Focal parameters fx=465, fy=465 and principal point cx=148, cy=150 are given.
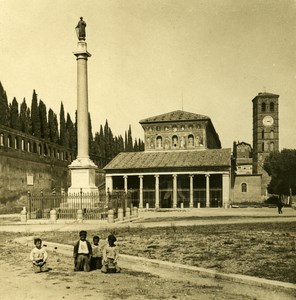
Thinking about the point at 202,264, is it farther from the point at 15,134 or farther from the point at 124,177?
the point at 124,177

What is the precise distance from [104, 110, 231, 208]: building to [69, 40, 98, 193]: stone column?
1963cm

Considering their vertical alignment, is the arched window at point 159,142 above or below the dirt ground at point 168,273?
above

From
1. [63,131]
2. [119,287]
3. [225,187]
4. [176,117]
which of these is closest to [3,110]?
[63,131]

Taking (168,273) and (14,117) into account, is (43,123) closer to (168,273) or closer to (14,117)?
(14,117)

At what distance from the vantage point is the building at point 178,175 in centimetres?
4719

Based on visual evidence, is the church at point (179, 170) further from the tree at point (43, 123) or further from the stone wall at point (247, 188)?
the tree at point (43, 123)

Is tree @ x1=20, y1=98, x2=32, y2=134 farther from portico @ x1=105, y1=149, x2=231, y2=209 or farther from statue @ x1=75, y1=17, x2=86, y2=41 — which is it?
statue @ x1=75, y1=17, x2=86, y2=41

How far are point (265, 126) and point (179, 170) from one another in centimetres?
4124

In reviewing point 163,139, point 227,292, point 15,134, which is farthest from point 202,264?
point 163,139

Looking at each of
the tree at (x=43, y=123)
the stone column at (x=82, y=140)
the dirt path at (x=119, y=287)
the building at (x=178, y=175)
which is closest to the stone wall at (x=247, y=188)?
the building at (x=178, y=175)

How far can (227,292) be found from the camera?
738 cm

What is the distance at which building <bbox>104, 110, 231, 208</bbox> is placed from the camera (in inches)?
1858

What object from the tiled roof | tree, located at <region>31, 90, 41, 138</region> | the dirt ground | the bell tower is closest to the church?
the tiled roof

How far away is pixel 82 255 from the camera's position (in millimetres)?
9453
